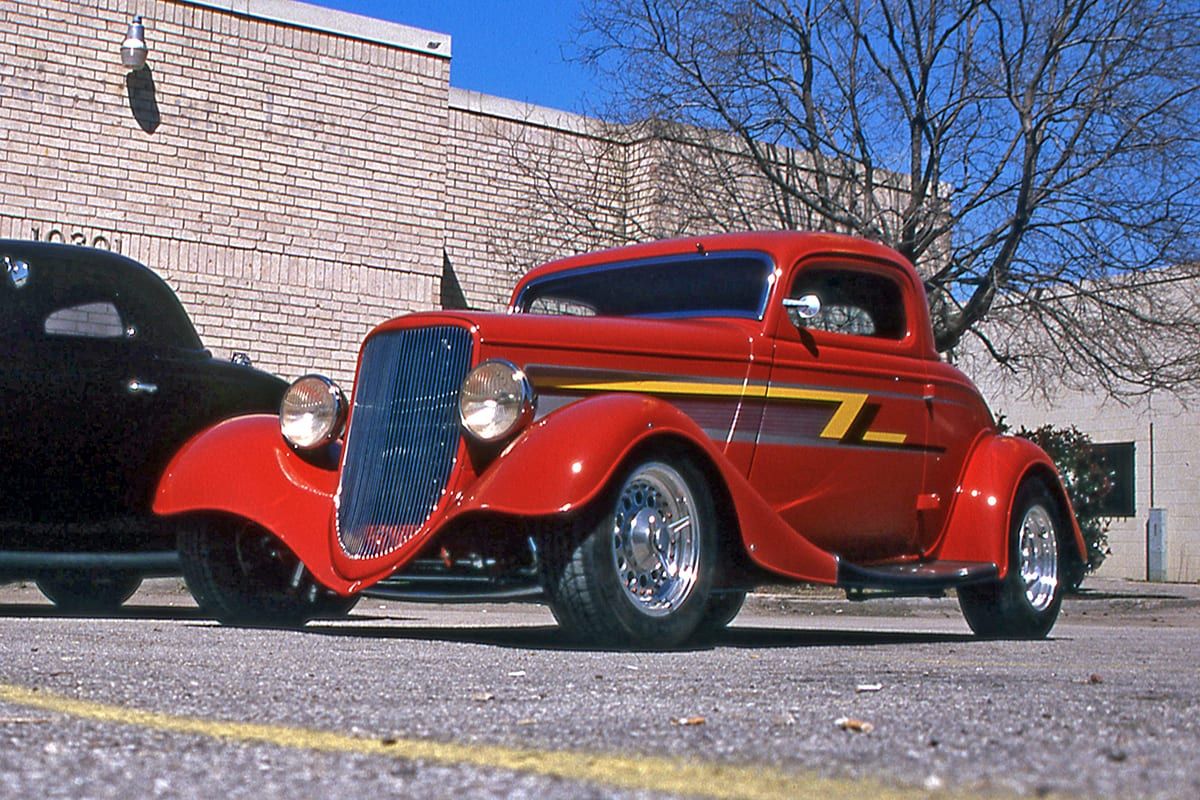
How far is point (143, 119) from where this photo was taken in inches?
653

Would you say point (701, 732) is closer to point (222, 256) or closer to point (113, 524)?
point (113, 524)

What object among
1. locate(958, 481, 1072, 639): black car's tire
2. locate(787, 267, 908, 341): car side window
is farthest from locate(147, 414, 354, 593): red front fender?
locate(958, 481, 1072, 639): black car's tire

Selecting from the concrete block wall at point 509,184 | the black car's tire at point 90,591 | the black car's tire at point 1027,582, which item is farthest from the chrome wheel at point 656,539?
the concrete block wall at point 509,184

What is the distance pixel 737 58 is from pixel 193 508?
34.4 ft

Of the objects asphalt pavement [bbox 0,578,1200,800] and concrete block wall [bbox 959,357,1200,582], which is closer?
asphalt pavement [bbox 0,578,1200,800]

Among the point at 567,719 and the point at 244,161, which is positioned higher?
the point at 244,161

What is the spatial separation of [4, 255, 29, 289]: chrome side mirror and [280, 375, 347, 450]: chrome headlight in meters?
1.84

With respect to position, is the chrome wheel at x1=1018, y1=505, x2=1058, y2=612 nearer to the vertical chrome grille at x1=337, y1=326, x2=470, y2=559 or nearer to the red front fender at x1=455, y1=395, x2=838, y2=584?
the red front fender at x1=455, y1=395, x2=838, y2=584

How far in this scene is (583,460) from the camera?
5773 millimetres

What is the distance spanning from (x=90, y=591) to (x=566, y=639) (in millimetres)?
3767

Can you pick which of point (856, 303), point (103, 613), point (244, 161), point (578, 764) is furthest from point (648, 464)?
point (244, 161)

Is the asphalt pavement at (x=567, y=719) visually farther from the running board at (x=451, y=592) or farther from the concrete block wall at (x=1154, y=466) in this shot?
the concrete block wall at (x=1154, y=466)

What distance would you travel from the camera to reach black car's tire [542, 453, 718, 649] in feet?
19.2

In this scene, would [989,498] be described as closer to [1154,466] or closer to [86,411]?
[86,411]
